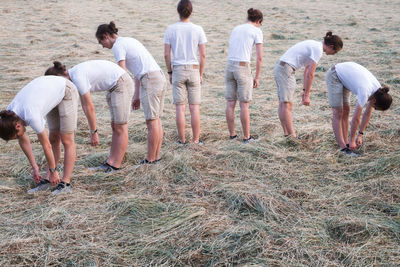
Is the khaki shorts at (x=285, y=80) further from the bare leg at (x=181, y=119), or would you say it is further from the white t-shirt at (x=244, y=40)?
the bare leg at (x=181, y=119)

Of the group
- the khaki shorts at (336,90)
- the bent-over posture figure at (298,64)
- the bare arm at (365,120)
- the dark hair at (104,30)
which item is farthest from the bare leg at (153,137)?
the bare arm at (365,120)

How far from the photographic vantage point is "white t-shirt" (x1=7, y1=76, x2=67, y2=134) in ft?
10.8

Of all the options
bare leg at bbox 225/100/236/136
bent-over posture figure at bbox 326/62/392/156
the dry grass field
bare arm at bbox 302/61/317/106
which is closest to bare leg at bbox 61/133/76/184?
the dry grass field

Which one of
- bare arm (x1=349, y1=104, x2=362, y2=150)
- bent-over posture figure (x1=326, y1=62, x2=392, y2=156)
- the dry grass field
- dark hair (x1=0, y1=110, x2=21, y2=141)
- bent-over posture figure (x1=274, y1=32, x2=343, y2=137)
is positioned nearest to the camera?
the dry grass field

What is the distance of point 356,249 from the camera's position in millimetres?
2900

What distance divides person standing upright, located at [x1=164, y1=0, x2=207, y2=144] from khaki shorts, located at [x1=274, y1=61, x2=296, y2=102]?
0.98 meters

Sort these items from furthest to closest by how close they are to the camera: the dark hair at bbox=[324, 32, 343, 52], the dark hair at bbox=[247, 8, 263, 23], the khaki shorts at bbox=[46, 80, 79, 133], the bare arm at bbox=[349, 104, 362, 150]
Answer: the dark hair at bbox=[247, 8, 263, 23]
the dark hair at bbox=[324, 32, 343, 52]
the bare arm at bbox=[349, 104, 362, 150]
the khaki shorts at bbox=[46, 80, 79, 133]

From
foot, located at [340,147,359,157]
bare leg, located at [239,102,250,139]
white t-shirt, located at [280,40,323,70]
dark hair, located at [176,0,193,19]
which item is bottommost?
foot, located at [340,147,359,157]

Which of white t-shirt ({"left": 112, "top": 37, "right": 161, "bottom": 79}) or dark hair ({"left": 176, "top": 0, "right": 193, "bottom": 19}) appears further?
dark hair ({"left": 176, "top": 0, "right": 193, "bottom": 19})

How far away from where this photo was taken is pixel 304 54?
4.92 metres

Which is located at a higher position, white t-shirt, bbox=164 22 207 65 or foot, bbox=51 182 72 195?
white t-shirt, bbox=164 22 207 65

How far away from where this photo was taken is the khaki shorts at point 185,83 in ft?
15.7

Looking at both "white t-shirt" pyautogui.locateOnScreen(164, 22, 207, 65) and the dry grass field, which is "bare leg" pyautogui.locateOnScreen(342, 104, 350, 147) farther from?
"white t-shirt" pyautogui.locateOnScreen(164, 22, 207, 65)

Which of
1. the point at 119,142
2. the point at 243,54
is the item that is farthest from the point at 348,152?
the point at 119,142
